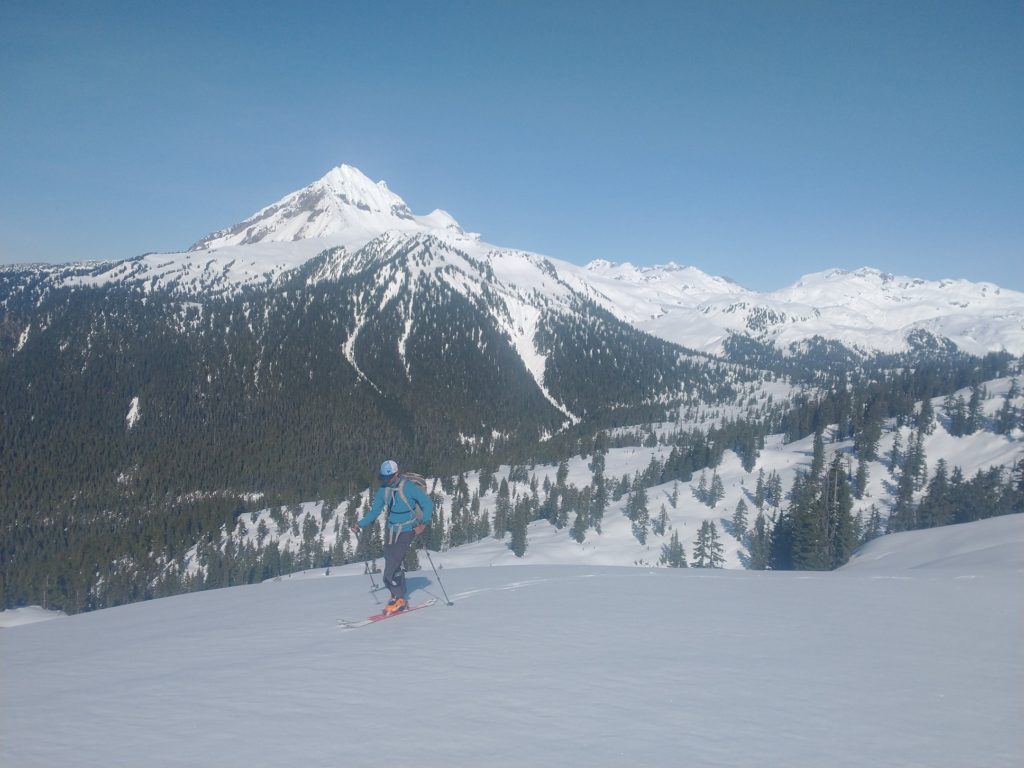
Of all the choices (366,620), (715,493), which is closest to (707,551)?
(715,493)

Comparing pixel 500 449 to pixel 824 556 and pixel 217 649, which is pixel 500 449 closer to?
pixel 824 556

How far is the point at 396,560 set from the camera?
11117mm

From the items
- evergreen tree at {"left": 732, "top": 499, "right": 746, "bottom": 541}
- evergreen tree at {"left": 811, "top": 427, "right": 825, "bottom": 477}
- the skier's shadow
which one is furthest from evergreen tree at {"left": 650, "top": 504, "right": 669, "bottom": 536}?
the skier's shadow

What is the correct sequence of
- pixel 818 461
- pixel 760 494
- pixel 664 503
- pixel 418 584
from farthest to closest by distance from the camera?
pixel 664 503 < pixel 818 461 < pixel 760 494 < pixel 418 584

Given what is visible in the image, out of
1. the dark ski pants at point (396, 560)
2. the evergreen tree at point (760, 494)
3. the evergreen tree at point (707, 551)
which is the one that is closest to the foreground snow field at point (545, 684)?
the dark ski pants at point (396, 560)

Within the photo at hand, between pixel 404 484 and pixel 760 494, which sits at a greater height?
pixel 404 484

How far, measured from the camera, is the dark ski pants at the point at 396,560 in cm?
1108

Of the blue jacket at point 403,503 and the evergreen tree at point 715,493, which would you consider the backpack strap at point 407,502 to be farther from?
the evergreen tree at point 715,493

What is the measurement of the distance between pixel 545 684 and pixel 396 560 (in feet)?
17.9

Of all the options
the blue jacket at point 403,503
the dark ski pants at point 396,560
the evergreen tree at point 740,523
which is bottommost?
the evergreen tree at point 740,523

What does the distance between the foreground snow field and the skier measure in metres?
0.88

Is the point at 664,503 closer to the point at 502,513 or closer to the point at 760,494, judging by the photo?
the point at 760,494

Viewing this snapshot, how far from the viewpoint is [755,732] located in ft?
16.9

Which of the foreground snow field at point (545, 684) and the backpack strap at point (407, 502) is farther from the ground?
the backpack strap at point (407, 502)
